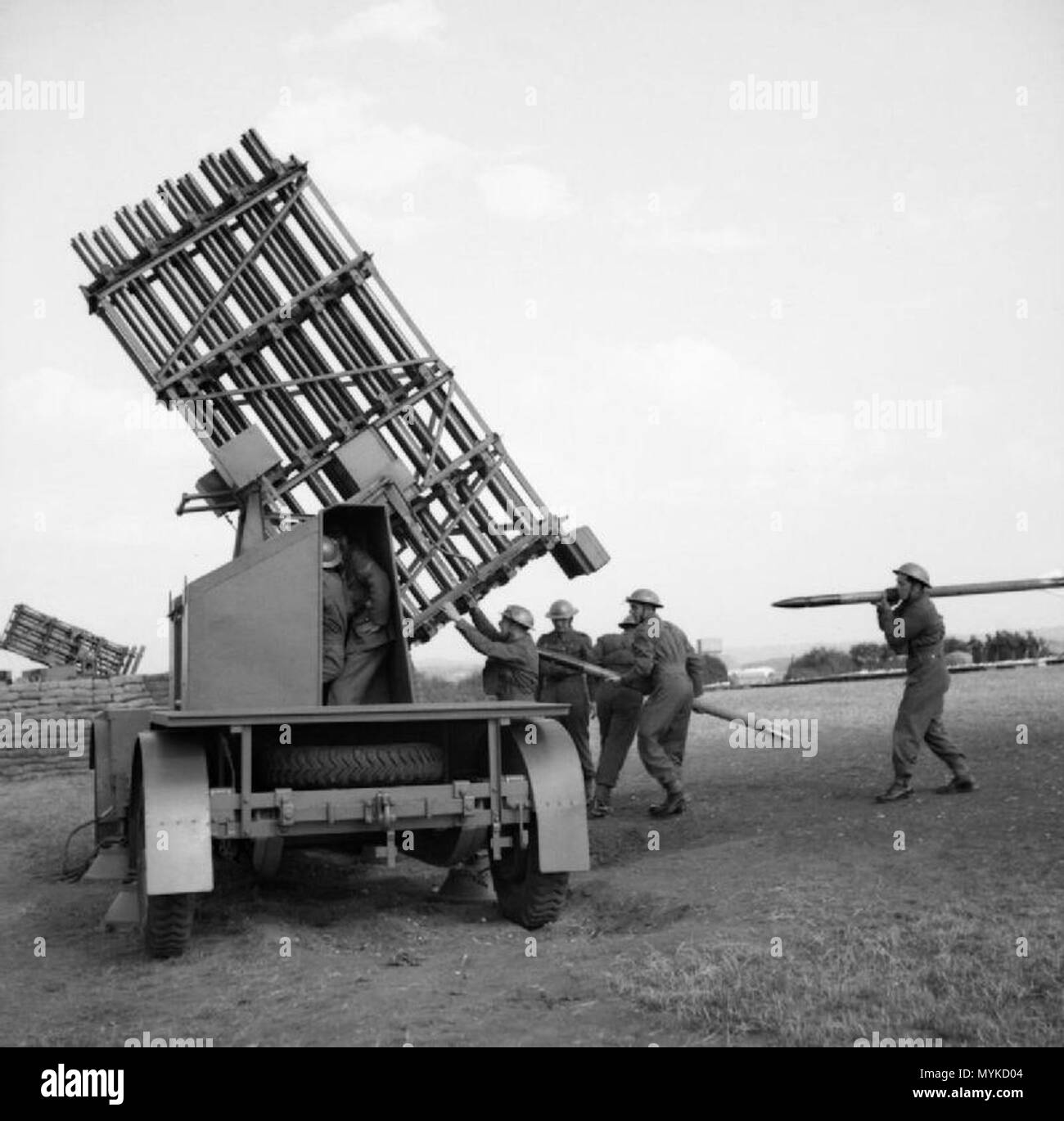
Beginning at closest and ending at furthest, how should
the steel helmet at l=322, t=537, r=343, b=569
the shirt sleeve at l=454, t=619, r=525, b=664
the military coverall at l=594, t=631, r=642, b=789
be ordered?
the steel helmet at l=322, t=537, r=343, b=569 < the shirt sleeve at l=454, t=619, r=525, b=664 < the military coverall at l=594, t=631, r=642, b=789

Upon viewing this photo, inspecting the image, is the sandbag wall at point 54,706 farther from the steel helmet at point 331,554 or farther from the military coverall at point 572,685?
the steel helmet at point 331,554

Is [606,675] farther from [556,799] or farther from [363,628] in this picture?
[556,799]

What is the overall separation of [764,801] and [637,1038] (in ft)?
21.9

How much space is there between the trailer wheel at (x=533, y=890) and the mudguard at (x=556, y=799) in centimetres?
10

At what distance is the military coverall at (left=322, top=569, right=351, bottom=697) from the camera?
8.74m

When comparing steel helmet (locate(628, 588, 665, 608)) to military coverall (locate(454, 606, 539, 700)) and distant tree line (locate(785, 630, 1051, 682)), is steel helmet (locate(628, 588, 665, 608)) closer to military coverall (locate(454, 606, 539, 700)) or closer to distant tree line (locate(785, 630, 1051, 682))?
military coverall (locate(454, 606, 539, 700))

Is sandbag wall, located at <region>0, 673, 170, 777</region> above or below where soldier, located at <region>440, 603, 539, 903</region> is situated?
below

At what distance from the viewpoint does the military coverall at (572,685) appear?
1284 cm

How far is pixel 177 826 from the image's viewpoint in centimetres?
714

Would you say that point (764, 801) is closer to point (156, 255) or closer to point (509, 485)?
point (509, 485)

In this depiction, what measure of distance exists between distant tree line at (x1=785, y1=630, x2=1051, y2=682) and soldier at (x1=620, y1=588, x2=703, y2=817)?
15831 mm

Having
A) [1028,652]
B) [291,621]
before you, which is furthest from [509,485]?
[1028,652]

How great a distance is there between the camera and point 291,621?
8.33m

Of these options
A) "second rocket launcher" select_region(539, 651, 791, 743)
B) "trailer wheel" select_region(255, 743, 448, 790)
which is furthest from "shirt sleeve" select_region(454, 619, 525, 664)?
"trailer wheel" select_region(255, 743, 448, 790)
